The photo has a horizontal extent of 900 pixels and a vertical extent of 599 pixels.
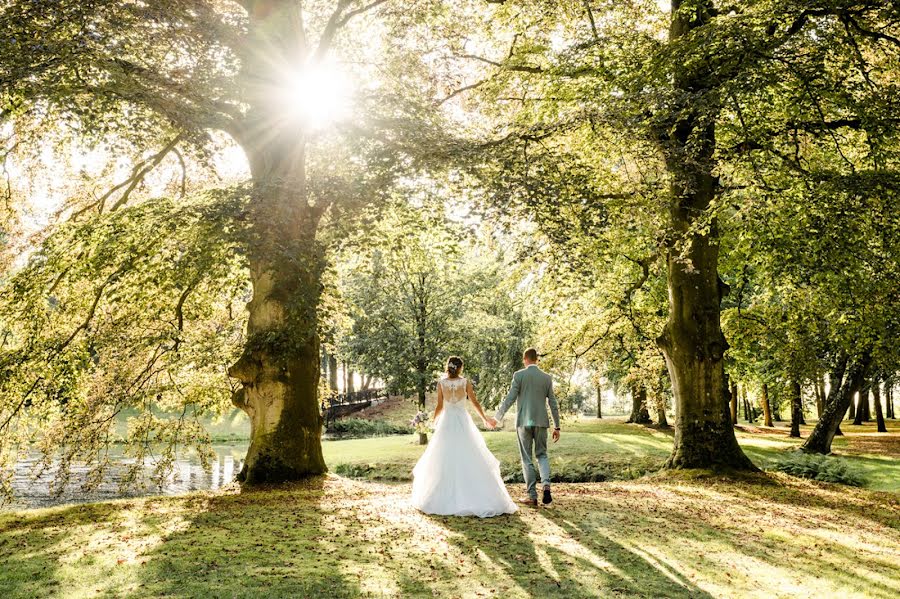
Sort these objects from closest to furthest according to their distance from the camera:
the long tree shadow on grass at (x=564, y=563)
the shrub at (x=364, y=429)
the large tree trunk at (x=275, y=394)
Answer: the long tree shadow on grass at (x=564, y=563)
the large tree trunk at (x=275, y=394)
the shrub at (x=364, y=429)

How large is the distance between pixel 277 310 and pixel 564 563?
795 cm

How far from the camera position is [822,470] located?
16609mm

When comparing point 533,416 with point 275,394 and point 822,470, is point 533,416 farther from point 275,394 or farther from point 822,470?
point 822,470

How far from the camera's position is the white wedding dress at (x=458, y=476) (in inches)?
363

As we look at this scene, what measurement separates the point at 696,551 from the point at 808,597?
159cm

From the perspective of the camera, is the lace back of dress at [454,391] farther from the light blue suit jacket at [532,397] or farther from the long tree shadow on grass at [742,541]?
the long tree shadow on grass at [742,541]

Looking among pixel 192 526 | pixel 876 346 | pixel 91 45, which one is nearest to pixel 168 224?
pixel 91 45

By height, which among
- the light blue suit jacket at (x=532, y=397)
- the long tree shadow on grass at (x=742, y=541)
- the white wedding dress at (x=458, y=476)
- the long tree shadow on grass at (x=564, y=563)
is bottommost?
the long tree shadow on grass at (x=742, y=541)

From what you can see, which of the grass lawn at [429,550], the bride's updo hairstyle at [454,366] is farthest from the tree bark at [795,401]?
the bride's updo hairstyle at [454,366]

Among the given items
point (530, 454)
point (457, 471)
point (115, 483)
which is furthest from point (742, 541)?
point (115, 483)

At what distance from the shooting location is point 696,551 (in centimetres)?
792

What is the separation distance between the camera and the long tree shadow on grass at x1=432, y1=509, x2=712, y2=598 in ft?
20.6

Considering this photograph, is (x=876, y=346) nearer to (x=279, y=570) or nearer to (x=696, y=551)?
(x=696, y=551)

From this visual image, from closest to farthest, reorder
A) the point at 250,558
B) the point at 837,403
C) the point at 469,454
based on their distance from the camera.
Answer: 1. the point at 250,558
2. the point at 469,454
3. the point at 837,403
